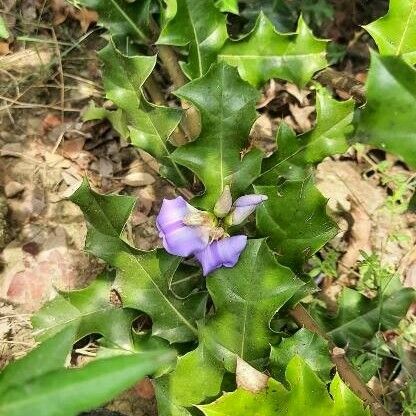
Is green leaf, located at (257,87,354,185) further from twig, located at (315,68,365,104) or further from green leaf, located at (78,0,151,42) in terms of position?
green leaf, located at (78,0,151,42)

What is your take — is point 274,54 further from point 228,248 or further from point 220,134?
point 228,248

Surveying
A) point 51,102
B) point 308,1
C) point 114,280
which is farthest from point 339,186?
point 51,102

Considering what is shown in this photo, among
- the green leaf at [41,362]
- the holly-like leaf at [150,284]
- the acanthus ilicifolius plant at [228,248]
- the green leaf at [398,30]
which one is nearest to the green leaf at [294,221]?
the acanthus ilicifolius plant at [228,248]

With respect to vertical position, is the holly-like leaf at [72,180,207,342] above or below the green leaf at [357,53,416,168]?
below

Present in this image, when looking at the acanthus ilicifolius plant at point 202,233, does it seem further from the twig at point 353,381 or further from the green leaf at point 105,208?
the twig at point 353,381

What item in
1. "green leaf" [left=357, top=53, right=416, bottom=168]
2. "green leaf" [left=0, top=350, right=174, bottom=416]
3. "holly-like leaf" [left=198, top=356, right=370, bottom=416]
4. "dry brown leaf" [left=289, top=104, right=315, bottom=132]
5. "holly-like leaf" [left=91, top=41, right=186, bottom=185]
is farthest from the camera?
"dry brown leaf" [left=289, top=104, right=315, bottom=132]

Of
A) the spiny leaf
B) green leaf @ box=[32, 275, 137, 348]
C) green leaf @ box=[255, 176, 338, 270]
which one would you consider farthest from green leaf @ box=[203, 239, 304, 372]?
green leaf @ box=[32, 275, 137, 348]
